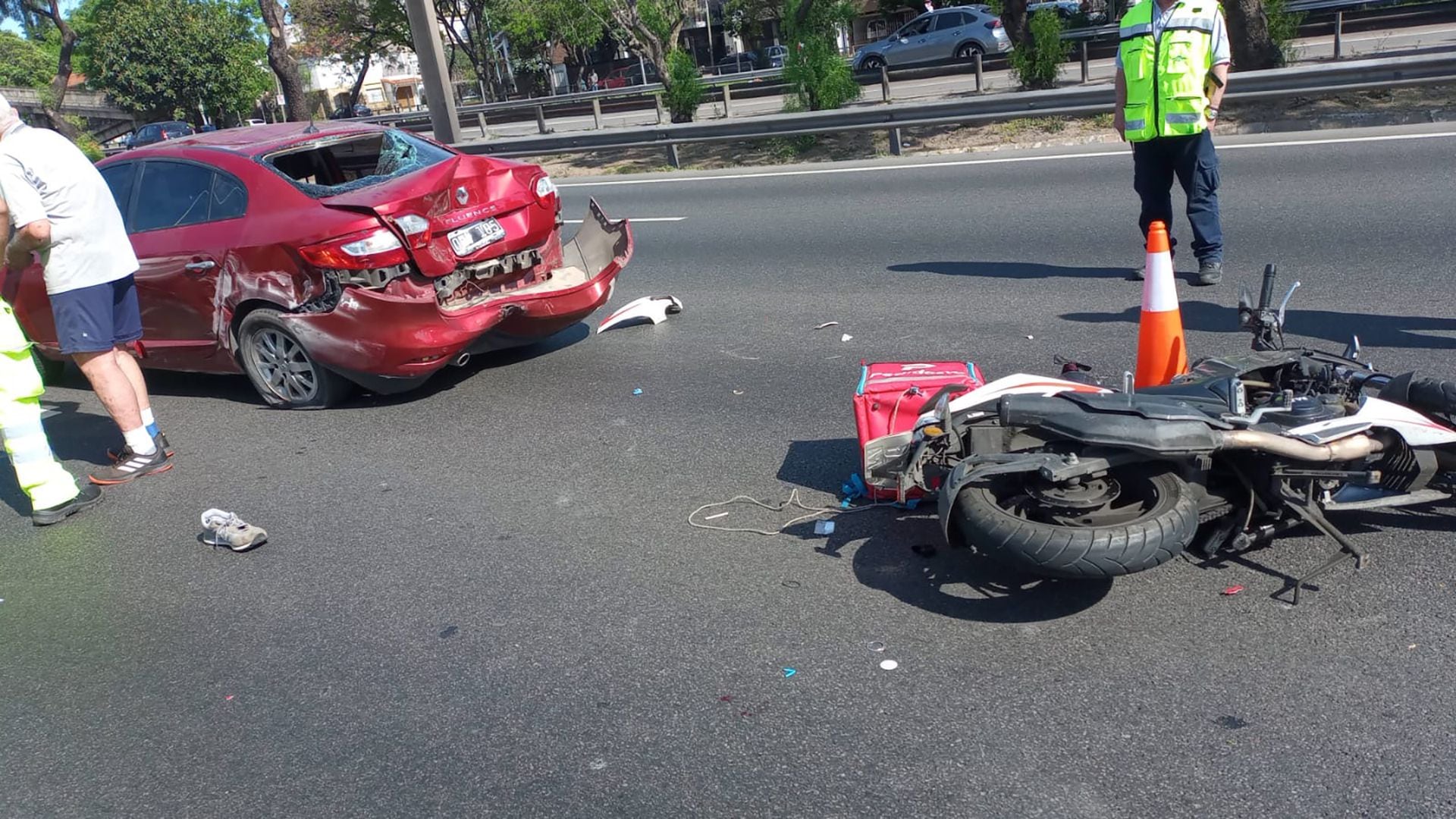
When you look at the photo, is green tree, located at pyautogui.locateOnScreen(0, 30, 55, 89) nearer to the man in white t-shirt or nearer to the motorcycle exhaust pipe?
the man in white t-shirt

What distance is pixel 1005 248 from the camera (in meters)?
9.08

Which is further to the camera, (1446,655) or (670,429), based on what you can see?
(670,429)

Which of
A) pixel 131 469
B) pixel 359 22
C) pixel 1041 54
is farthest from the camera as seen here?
pixel 359 22

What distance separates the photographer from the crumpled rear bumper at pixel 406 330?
6062 mm

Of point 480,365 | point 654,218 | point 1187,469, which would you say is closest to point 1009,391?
point 1187,469

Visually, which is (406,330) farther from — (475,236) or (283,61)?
(283,61)

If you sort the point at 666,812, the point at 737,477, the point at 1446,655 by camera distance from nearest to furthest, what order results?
the point at 666,812
the point at 1446,655
the point at 737,477

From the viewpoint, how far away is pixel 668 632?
3836 millimetres

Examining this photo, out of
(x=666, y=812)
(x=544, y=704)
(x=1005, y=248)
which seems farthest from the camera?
(x=1005, y=248)

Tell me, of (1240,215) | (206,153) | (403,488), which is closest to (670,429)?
(403,488)

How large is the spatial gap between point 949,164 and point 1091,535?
1141 centimetres

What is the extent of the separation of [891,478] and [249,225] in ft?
13.0

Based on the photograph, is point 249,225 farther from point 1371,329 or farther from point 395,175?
point 1371,329

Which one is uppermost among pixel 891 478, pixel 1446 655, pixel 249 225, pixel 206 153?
pixel 206 153
